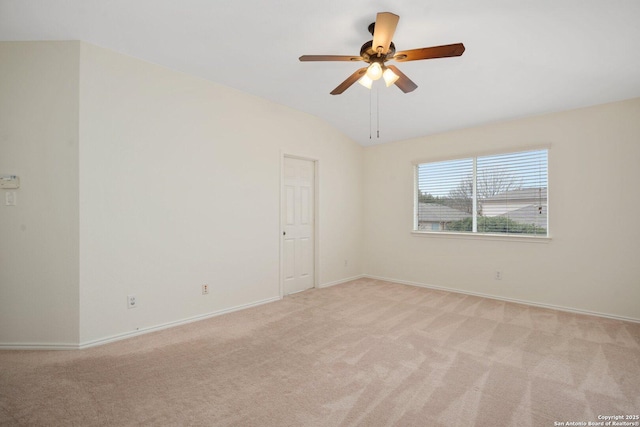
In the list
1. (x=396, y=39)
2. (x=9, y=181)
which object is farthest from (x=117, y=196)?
(x=396, y=39)

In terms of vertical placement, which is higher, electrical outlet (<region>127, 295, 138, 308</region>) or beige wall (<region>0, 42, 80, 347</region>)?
beige wall (<region>0, 42, 80, 347</region>)

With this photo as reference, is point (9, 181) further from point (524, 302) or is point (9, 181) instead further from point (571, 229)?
point (571, 229)

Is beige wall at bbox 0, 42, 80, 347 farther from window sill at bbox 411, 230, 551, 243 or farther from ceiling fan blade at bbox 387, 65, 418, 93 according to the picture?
window sill at bbox 411, 230, 551, 243

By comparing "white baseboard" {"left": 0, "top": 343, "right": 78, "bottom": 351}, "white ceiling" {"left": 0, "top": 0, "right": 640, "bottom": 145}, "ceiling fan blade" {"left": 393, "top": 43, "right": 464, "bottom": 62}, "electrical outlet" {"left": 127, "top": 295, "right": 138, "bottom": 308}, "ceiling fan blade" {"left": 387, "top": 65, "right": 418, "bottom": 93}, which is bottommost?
"white baseboard" {"left": 0, "top": 343, "right": 78, "bottom": 351}

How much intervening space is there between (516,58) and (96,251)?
4301 millimetres

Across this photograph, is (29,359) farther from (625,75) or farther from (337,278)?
(625,75)

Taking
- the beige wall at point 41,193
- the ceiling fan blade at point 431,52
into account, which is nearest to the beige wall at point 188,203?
the beige wall at point 41,193

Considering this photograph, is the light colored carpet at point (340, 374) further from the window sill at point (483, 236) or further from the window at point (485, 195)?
the window at point (485, 195)

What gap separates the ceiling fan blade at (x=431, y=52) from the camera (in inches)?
80.2

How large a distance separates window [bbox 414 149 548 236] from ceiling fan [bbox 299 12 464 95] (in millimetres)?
2461

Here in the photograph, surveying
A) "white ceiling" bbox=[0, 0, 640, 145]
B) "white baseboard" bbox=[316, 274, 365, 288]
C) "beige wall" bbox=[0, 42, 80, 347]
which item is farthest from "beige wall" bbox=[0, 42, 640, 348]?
"white ceiling" bbox=[0, 0, 640, 145]

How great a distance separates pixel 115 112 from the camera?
2861mm

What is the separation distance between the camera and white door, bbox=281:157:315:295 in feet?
14.8

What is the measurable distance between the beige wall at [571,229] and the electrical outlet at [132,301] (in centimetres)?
406
